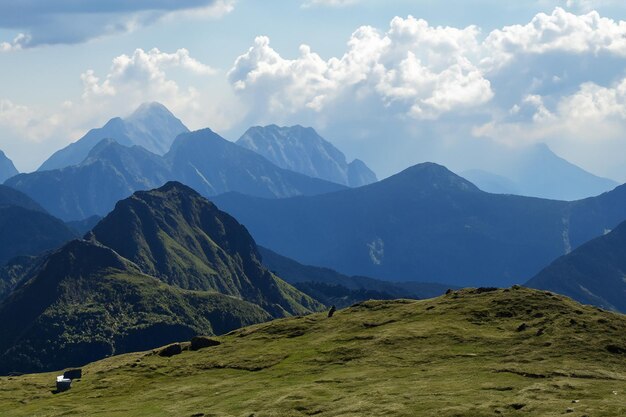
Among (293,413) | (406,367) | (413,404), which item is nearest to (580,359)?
(406,367)

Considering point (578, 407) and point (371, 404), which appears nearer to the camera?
point (578, 407)

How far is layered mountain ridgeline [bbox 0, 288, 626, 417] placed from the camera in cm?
9188

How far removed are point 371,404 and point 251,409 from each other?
16.8 meters

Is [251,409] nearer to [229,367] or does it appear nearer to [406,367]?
[406,367]

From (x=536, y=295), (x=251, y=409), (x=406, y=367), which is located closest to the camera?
(x=251, y=409)

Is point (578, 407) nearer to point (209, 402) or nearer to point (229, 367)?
point (209, 402)

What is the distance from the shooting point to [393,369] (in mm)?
115188

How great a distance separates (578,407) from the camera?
267 feet

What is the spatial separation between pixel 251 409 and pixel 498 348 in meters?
41.6

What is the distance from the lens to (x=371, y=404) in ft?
305

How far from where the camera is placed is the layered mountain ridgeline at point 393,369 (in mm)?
91875

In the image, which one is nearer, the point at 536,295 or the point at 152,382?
the point at 152,382

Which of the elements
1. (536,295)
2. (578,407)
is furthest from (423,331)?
(578,407)

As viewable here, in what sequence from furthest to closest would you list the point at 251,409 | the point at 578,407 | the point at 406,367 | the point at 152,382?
the point at 152,382, the point at 406,367, the point at 251,409, the point at 578,407
